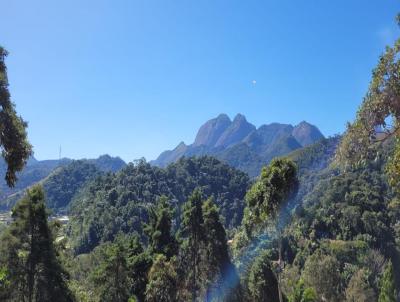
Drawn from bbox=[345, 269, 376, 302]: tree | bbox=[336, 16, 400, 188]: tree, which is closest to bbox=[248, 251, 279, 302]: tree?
bbox=[345, 269, 376, 302]: tree

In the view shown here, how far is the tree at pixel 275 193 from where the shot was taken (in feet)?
67.0

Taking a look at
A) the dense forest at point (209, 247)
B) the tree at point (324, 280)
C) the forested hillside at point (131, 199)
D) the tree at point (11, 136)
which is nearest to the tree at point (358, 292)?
the dense forest at point (209, 247)

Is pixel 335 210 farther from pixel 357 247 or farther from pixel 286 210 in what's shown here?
pixel 286 210

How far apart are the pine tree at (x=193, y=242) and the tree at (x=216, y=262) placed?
43cm

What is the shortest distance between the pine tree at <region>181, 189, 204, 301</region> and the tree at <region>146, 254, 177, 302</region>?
246 centimetres

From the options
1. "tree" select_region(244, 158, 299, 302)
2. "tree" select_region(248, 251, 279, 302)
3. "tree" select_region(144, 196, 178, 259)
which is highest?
"tree" select_region(244, 158, 299, 302)

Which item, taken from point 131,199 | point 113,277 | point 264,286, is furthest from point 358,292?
point 131,199

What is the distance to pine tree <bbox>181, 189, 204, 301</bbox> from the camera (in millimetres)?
33844

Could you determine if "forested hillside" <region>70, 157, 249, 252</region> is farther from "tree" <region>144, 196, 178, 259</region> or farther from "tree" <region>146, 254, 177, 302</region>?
"tree" <region>146, 254, 177, 302</region>

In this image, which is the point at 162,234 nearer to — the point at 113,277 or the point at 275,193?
the point at 113,277

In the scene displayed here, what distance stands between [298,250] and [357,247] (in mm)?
18869

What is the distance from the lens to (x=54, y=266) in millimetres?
27656

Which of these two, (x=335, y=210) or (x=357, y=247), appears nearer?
(x=357, y=247)

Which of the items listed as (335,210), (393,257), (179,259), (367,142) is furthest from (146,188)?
(367,142)
